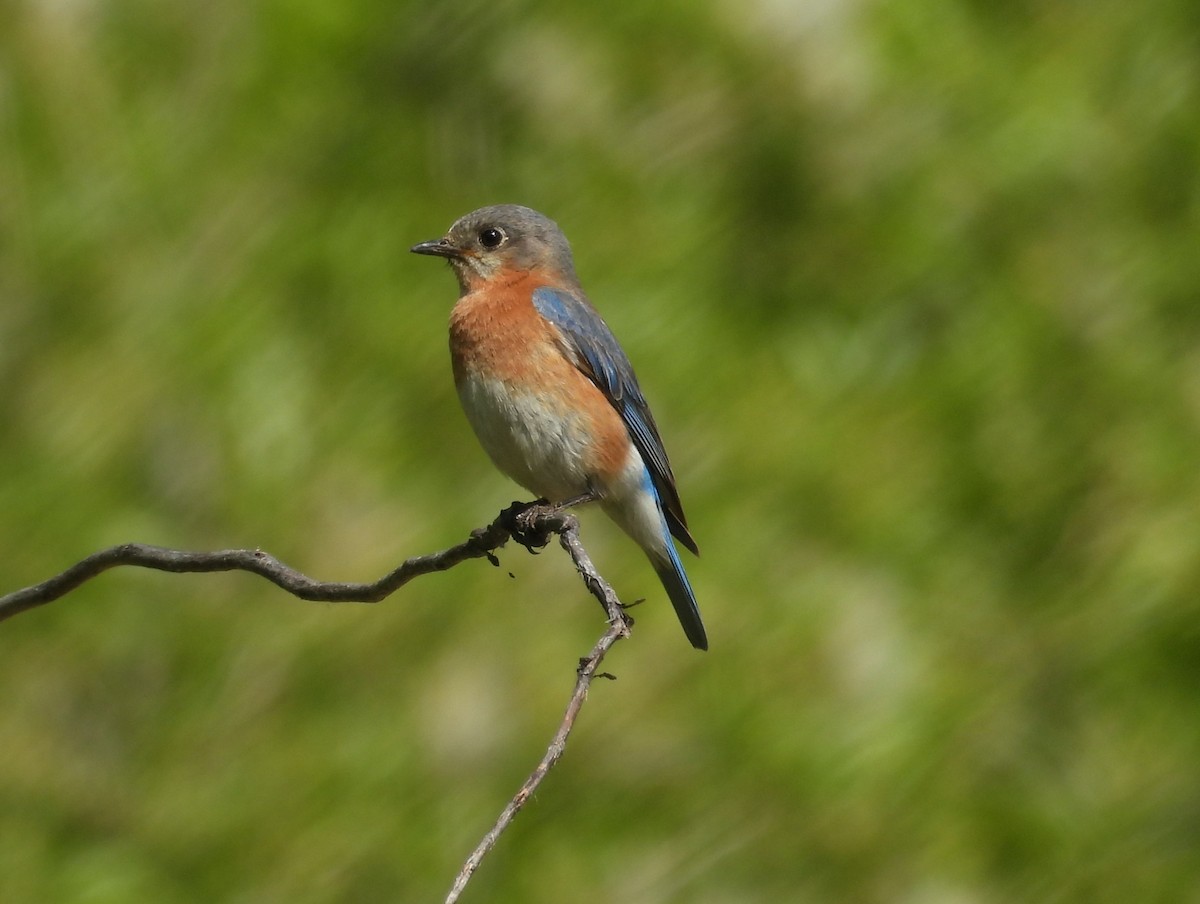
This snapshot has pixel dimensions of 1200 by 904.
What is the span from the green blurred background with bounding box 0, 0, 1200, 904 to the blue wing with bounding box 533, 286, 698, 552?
600 millimetres


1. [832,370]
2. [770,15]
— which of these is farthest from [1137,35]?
[832,370]

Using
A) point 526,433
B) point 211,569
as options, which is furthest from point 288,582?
point 526,433

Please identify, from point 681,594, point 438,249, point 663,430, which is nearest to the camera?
point 681,594

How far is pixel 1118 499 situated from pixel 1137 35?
1.71 meters

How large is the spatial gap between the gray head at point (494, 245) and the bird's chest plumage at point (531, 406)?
1.30 feet

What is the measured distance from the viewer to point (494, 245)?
497 centimetres

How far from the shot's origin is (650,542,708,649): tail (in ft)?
15.1

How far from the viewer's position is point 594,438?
4418 mm

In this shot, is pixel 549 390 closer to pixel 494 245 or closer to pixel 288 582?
pixel 494 245

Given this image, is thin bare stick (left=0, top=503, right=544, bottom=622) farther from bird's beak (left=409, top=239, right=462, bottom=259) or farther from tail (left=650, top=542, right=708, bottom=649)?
bird's beak (left=409, top=239, right=462, bottom=259)

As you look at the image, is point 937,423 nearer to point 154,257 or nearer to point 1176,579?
point 1176,579

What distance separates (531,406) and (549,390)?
0.27 feet

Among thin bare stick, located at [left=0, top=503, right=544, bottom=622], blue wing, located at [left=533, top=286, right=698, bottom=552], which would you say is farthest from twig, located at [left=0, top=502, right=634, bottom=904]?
blue wing, located at [left=533, top=286, right=698, bottom=552]

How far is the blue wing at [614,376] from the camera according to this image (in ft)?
15.1
